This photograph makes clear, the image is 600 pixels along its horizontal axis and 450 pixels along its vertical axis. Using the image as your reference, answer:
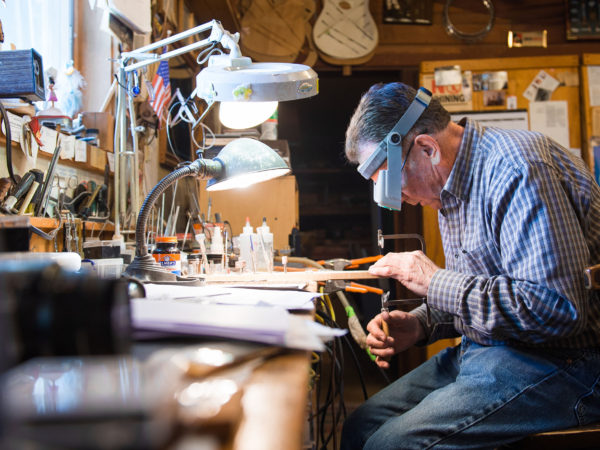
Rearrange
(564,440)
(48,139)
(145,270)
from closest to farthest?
(564,440) → (145,270) → (48,139)

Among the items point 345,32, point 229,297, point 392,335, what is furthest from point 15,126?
point 345,32

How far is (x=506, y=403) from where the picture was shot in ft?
3.24

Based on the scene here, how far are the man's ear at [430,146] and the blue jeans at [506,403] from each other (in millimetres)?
527

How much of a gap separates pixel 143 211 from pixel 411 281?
26.7 inches

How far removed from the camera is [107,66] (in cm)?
217

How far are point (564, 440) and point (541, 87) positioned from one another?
3.37 meters

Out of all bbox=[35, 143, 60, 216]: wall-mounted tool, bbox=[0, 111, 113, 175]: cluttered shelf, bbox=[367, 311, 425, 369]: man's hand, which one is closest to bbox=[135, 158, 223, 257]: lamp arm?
bbox=[35, 143, 60, 216]: wall-mounted tool

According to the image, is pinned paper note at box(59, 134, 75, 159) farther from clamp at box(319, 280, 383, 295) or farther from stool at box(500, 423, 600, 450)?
stool at box(500, 423, 600, 450)

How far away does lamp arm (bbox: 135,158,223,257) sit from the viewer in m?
1.10

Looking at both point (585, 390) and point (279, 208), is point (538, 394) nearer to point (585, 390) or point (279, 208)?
point (585, 390)

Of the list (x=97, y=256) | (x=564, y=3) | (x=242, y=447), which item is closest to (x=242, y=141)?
(x=97, y=256)

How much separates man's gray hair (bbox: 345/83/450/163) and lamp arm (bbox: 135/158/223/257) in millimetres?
427

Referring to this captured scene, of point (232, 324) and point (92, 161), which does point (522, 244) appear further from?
point (92, 161)

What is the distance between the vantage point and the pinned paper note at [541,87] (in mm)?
3676
